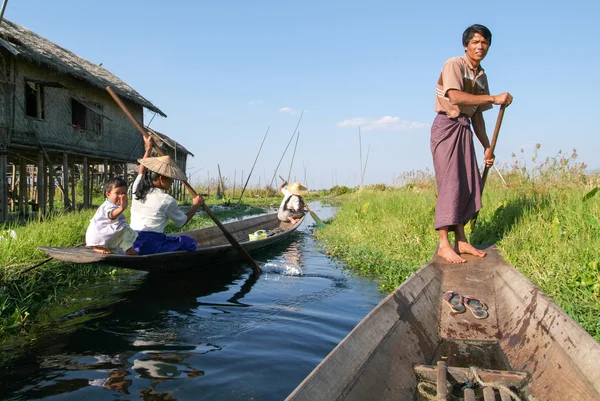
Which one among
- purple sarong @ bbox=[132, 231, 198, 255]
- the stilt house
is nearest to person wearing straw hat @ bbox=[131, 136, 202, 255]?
purple sarong @ bbox=[132, 231, 198, 255]

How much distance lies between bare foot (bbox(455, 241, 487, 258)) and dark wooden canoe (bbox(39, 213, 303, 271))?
2.52 meters

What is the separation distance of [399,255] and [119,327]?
3.47 m

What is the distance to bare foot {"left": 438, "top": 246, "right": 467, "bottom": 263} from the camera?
132 inches

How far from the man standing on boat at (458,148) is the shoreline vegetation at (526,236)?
617 mm

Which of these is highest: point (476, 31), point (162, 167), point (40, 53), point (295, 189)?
point (40, 53)

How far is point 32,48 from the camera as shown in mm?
9195

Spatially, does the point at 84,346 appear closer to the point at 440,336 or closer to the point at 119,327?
the point at 119,327

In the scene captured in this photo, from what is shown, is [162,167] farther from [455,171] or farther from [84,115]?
[84,115]

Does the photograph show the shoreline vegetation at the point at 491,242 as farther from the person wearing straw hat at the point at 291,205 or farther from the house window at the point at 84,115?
the house window at the point at 84,115

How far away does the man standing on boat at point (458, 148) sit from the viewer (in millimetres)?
3369

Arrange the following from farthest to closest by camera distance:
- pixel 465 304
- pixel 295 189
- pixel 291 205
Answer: pixel 291 205
pixel 295 189
pixel 465 304

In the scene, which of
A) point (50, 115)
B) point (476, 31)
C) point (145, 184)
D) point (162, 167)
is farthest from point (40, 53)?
point (476, 31)

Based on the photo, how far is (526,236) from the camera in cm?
412

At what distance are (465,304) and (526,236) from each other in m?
1.74
